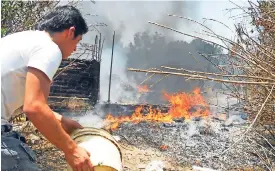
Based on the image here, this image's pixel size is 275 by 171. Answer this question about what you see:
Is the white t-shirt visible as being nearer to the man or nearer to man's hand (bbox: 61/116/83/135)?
the man

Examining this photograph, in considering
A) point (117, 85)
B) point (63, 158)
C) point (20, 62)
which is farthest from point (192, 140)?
point (117, 85)

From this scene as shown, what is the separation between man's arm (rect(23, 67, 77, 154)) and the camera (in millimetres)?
2311

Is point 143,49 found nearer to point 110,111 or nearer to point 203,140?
point 110,111

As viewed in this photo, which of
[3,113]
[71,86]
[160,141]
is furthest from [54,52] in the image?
[71,86]

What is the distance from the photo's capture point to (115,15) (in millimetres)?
35188

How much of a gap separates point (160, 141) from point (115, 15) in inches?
1014

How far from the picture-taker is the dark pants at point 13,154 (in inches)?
100

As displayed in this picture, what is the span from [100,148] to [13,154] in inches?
22.1

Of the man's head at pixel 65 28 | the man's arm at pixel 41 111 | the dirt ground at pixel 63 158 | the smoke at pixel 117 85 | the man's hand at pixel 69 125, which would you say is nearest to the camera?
the man's arm at pixel 41 111

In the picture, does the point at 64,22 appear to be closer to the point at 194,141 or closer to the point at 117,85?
the point at 194,141

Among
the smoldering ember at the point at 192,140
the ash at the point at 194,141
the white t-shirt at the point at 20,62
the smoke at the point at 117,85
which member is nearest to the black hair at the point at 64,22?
the white t-shirt at the point at 20,62

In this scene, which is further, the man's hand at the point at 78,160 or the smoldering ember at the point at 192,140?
the smoldering ember at the point at 192,140

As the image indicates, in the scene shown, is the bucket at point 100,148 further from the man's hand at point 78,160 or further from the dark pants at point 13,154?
the dark pants at point 13,154

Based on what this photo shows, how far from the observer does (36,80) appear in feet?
7.75
